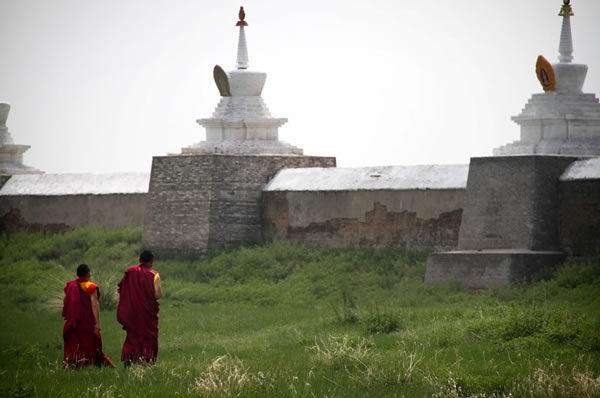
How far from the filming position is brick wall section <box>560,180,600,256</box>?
18766 mm

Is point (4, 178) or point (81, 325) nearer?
point (81, 325)

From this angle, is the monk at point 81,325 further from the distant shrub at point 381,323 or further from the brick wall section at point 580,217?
the brick wall section at point 580,217

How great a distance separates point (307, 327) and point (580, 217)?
5172mm

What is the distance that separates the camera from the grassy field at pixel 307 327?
11.3m

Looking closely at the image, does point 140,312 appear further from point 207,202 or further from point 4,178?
point 4,178

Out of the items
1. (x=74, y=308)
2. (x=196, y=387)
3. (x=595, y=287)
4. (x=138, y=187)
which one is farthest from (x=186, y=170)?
(x=196, y=387)

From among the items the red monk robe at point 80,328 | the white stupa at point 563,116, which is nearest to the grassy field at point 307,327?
the red monk robe at point 80,328

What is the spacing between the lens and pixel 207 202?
24312 mm

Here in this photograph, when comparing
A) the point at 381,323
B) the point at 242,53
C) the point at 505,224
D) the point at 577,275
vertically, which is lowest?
the point at 381,323

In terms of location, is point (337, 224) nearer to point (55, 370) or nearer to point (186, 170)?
point (186, 170)

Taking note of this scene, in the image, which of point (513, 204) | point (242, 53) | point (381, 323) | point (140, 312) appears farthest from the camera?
point (242, 53)

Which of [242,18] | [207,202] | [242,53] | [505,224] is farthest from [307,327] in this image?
[242,18]

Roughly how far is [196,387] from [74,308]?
2.56 m

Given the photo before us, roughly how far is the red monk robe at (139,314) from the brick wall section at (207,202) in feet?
36.4
